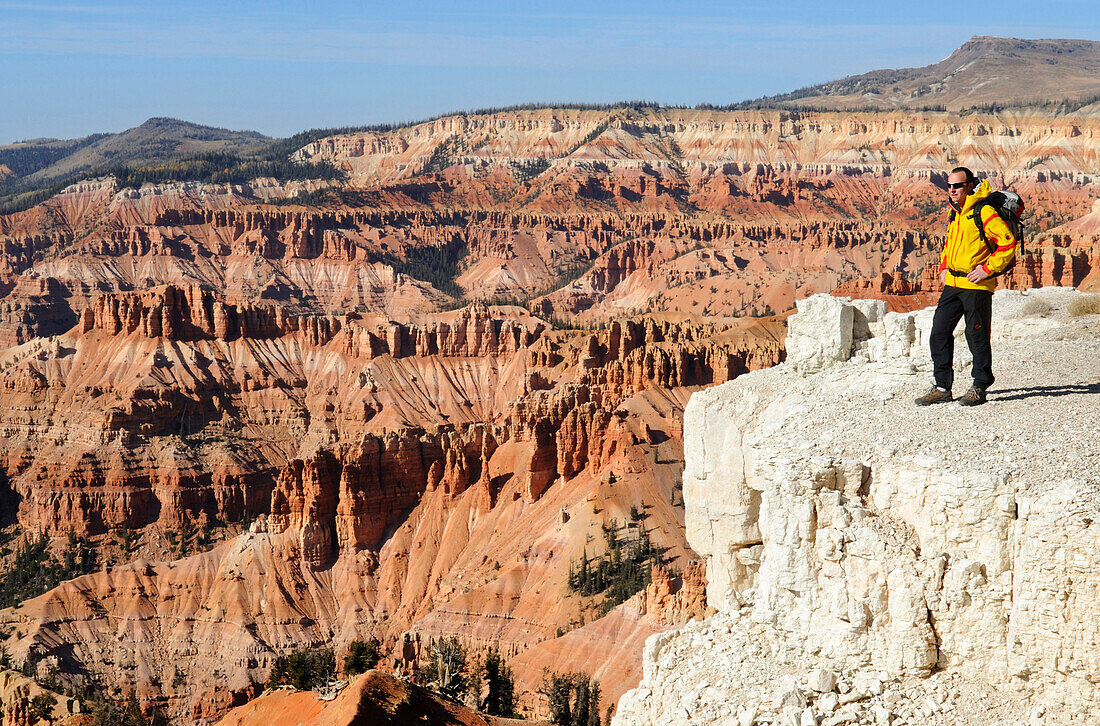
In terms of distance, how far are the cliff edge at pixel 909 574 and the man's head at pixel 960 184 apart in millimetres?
2519

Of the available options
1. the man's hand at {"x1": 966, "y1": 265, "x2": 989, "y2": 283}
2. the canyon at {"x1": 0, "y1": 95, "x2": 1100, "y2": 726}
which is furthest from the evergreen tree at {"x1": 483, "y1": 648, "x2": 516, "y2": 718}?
the man's hand at {"x1": 966, "y1": 265, "x2": 989, "y2": 283}

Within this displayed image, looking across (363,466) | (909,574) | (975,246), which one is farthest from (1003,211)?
(363,466)

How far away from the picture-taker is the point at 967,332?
15805 mm

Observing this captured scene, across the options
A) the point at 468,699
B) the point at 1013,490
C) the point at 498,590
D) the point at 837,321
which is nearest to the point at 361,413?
the point at 498,590

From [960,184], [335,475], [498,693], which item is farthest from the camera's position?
[335,475]

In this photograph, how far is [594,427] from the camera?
65000mm

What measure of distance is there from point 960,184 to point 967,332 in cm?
195

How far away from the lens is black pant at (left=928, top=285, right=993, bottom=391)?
50.3ft

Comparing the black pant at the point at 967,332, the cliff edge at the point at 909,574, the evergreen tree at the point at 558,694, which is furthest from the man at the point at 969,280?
the evergreen tree at the point at 558,694

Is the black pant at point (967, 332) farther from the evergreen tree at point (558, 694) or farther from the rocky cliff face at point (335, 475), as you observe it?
the rocky cliff face at point (335, 475)

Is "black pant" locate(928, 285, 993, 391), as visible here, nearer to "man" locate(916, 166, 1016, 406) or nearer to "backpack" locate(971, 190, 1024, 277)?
"man" locate(916, 166, 1016, 406)

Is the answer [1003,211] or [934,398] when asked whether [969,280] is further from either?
[934,398]

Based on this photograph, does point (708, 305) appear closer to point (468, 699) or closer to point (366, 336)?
point (366, 336)

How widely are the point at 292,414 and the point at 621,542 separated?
59.2 metres
